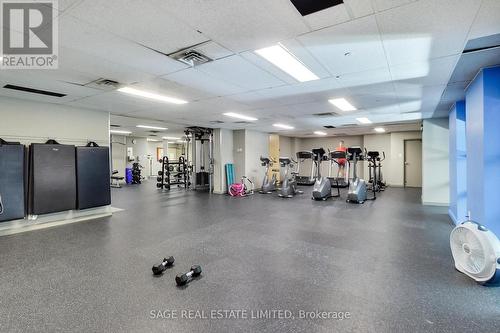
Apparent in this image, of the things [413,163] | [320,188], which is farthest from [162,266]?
[413,163]

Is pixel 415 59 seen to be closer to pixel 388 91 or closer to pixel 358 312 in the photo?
pixel 388 91

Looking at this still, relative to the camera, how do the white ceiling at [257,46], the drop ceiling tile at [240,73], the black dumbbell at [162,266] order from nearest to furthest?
1. the white ceiling at [257,46]
2. the black dumbbell at [162,266]
3. the drop ceiling tile at [240,73]

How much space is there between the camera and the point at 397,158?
11422mm

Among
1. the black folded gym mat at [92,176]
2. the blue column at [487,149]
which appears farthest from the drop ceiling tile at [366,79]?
the black folded gym mat at [92,176]

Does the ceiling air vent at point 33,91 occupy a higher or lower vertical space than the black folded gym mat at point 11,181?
higher

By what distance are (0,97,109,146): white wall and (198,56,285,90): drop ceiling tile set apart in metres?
3.94

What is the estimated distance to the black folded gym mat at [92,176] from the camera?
534cm

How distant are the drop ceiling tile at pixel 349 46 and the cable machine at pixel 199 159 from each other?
293 inches

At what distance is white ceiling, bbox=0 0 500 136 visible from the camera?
1.99m

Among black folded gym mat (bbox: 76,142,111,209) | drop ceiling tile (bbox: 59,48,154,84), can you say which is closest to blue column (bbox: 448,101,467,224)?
drop ceiling tile (bbox: 59,48,154,84)

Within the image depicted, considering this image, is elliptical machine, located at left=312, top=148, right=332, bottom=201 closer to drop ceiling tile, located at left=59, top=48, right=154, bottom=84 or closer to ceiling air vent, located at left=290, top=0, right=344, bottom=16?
drop ceiling tile, located at left=59, top=48, right=154, bottom=84

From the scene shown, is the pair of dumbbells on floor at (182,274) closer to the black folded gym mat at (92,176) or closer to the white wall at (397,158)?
the black folded gym mat at (92,176)

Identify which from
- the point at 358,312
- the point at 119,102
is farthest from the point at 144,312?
the point at 119,102

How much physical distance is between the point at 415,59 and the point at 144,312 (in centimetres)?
409
